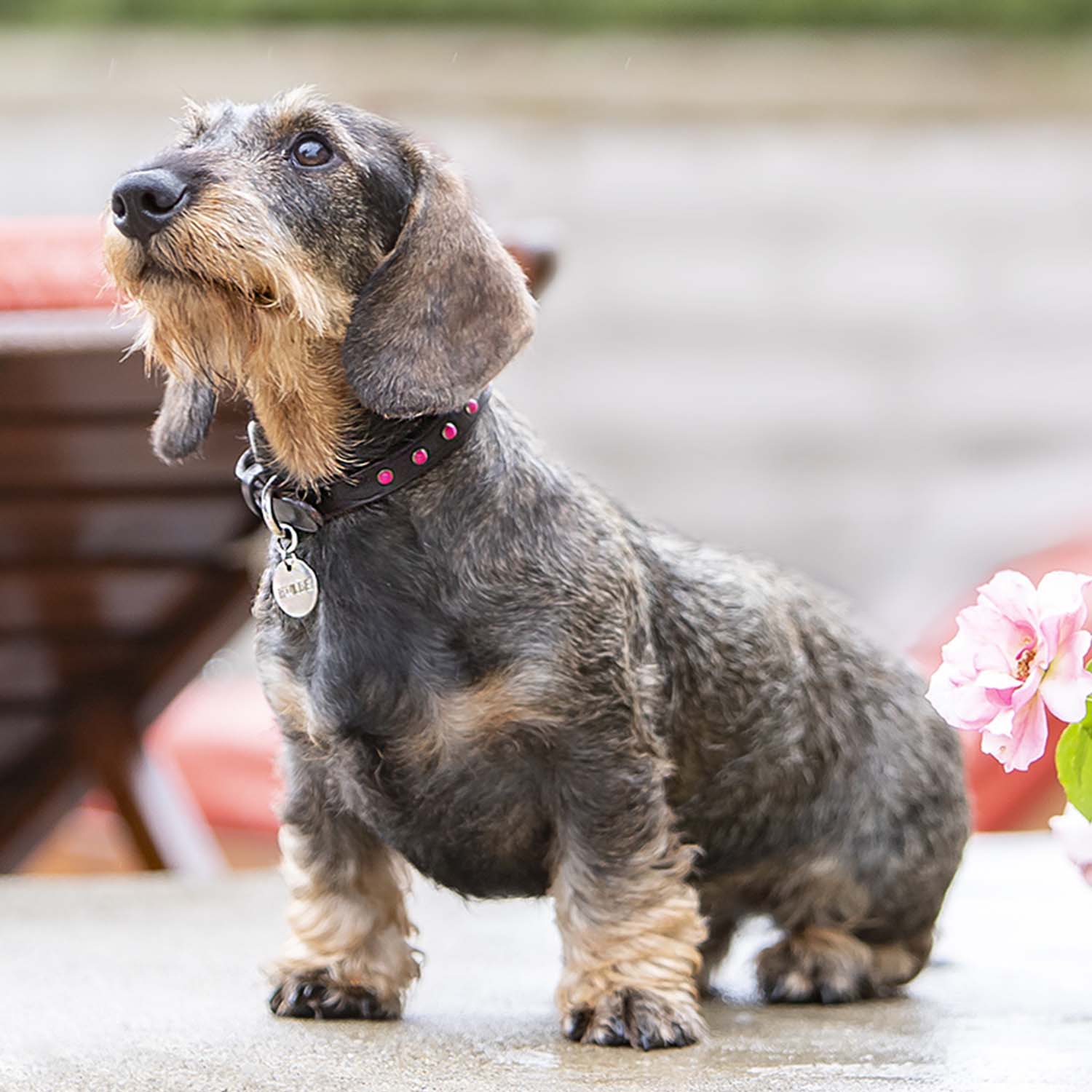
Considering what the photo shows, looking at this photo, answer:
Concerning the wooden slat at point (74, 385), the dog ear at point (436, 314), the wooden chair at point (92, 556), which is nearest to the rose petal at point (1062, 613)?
the dog ear at point (436, 314)

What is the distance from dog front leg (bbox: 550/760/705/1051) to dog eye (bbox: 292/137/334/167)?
1.02 meters

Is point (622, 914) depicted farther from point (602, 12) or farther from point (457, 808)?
point (602, 12)

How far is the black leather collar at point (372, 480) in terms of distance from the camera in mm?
2668

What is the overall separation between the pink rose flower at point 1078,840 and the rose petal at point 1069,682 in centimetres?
26

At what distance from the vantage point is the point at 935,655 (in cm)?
643

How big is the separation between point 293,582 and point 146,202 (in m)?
0.61

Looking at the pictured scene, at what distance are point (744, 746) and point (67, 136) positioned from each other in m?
6.17

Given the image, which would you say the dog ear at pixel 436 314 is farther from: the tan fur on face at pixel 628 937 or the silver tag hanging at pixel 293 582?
the tan fur on face at pixel 628 937

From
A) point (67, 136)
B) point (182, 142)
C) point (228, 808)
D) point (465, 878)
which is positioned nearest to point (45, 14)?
point (67, 136)

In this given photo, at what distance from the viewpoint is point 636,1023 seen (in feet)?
8.59

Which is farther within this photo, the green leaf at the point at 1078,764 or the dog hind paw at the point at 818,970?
the dog hind paw at the point at 818,970

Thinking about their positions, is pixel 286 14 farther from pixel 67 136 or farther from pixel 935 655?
pixel 935 655

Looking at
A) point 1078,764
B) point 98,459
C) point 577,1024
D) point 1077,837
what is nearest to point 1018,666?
point 1078,764

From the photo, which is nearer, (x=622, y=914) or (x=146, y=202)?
(x=146, y=202)
